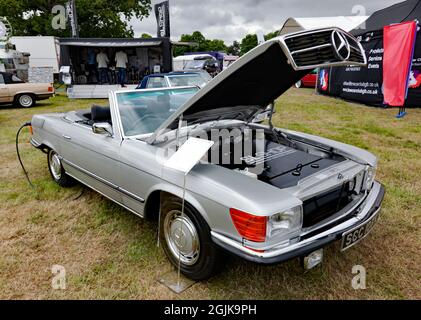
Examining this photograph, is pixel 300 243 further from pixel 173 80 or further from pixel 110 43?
pixel 110 43

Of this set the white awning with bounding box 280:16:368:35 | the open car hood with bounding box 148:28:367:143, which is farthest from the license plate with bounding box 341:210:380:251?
the white awning with bounding box 280:16:368:35

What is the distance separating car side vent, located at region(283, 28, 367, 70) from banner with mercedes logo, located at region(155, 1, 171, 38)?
50.2 ft

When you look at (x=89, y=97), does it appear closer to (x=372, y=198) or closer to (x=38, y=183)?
(x=38, y=183)

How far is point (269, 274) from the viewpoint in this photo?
92.1 inches

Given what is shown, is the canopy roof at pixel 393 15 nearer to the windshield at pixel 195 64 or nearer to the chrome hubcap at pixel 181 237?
the windshield at pixel 195 64

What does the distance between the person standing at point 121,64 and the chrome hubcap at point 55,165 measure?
11107 millimetres

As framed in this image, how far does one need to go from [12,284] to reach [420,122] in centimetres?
890

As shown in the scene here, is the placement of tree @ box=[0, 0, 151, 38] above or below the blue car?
above

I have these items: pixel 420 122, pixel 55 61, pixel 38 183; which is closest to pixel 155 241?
pixel 38 183

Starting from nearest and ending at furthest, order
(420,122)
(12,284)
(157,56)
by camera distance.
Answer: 1. (12,284)
2. (420,122)
3. (157,56)

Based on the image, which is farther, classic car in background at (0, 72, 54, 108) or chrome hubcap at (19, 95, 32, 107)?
chrome hubcap at (19, 95, 32, 107)

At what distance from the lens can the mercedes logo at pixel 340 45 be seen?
66.7 inches

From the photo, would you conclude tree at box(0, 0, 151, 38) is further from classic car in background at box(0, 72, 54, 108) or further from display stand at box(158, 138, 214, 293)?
display stand at box(158, 138, 214, 293)

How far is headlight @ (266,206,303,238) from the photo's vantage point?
5.76 ft
